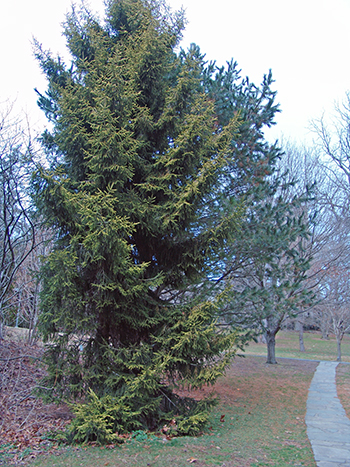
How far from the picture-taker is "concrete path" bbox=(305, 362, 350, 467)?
4672 millimetres

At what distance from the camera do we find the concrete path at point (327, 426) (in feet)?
15.3

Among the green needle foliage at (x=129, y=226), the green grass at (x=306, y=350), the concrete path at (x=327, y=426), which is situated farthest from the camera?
the green grass at (x=306, y=350)

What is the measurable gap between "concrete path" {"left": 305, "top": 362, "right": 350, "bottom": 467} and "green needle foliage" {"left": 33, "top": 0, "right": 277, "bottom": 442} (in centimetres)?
173

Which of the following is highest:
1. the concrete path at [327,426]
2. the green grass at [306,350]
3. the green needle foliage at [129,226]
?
the green needle foliage at [129,226]

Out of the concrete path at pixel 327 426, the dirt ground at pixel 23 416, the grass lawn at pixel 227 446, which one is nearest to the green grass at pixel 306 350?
the concrete path at pixel 327 426

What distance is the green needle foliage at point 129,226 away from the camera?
200 inches

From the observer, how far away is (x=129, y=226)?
499cm

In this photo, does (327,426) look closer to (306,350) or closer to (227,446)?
(227,446)

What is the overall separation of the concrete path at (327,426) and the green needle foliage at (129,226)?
1.73 m

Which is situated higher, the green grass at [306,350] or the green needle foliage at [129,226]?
the green needle foliage at [129,226]

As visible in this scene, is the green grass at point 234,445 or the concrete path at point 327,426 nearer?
the green grass at point 234,445

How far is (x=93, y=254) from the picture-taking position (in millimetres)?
4930

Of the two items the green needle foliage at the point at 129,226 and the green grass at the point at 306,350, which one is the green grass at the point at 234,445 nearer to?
the green needle foliage at the point at 129,226

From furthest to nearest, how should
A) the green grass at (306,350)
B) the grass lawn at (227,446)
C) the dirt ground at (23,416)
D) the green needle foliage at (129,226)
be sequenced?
1. the green grass at (306,350)
2. the green needle foliage at (129,226)
3. the dirt ground at (23,416)
4. the grass lawn at (227,446)
